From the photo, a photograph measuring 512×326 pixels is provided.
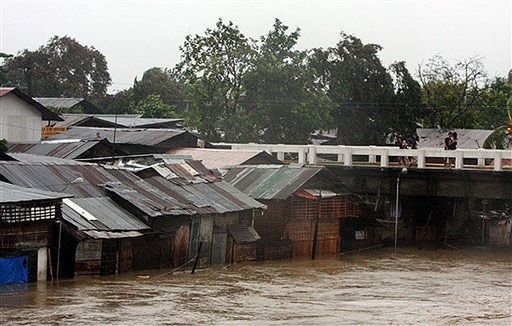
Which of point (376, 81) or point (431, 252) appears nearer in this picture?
point (431, 252)

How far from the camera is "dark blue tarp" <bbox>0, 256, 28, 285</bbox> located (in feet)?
75.6

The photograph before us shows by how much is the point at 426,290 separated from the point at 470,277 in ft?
12.0

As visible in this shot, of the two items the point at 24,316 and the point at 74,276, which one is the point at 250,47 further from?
the point at 24,316

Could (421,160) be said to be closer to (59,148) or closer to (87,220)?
(59,148)

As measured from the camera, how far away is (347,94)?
53281 mm

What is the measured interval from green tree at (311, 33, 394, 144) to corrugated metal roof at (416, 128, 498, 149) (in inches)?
81.4

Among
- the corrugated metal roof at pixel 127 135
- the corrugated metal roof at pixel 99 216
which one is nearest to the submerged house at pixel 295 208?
the corrugated metal roof at pixel 127 135

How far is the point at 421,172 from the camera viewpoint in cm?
3828

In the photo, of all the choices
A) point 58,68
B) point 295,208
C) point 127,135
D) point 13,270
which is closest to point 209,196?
point 295,208

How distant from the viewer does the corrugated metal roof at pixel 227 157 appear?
122 feet

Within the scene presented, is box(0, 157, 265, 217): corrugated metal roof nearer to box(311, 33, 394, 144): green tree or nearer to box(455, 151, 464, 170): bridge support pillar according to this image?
box(455, 151, 464, 170): bridge support pillar

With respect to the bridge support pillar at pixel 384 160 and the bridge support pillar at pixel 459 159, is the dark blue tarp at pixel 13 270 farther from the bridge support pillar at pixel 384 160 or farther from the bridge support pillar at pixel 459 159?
the bridge support pillar at pixel 459 159


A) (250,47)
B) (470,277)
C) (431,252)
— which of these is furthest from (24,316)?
(250,47)

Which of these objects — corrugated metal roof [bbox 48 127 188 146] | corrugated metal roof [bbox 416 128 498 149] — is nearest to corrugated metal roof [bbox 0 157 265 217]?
corrugated metal roof [bbox 48 127 188 146]
